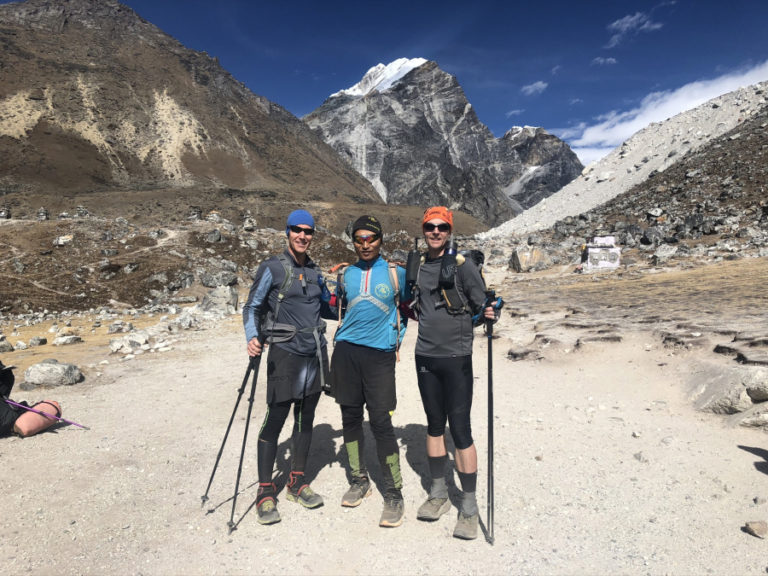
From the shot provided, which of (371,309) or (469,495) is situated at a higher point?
(371,309)

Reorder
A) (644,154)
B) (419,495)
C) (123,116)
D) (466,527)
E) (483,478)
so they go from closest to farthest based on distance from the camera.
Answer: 1. (466,527)
2. (419,495)
3. (483,478)
4. (644,154)
5. (123,116)

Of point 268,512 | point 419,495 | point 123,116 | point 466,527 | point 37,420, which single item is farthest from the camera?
point 123,116

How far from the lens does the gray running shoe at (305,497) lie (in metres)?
3.65

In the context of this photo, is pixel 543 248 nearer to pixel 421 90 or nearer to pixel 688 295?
pixel 688 295

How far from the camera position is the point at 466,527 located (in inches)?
126

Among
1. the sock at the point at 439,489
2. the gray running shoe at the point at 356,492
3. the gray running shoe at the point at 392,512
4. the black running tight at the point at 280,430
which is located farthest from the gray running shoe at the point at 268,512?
the sock at the point at 439,489

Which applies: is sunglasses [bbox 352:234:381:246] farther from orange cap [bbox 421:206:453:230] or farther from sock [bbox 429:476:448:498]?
sock [bbox 429:476:448:498]

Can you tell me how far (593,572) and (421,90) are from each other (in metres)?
216

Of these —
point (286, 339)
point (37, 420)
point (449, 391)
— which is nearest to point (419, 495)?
point (449, 391)

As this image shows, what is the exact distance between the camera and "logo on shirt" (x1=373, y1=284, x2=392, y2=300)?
3396 mm

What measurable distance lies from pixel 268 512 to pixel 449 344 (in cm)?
205

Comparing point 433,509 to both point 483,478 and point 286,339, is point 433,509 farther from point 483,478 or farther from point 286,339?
point 286,339

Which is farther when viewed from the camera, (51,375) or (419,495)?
(51,375)

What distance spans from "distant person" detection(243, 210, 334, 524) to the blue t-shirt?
0.35 meters
